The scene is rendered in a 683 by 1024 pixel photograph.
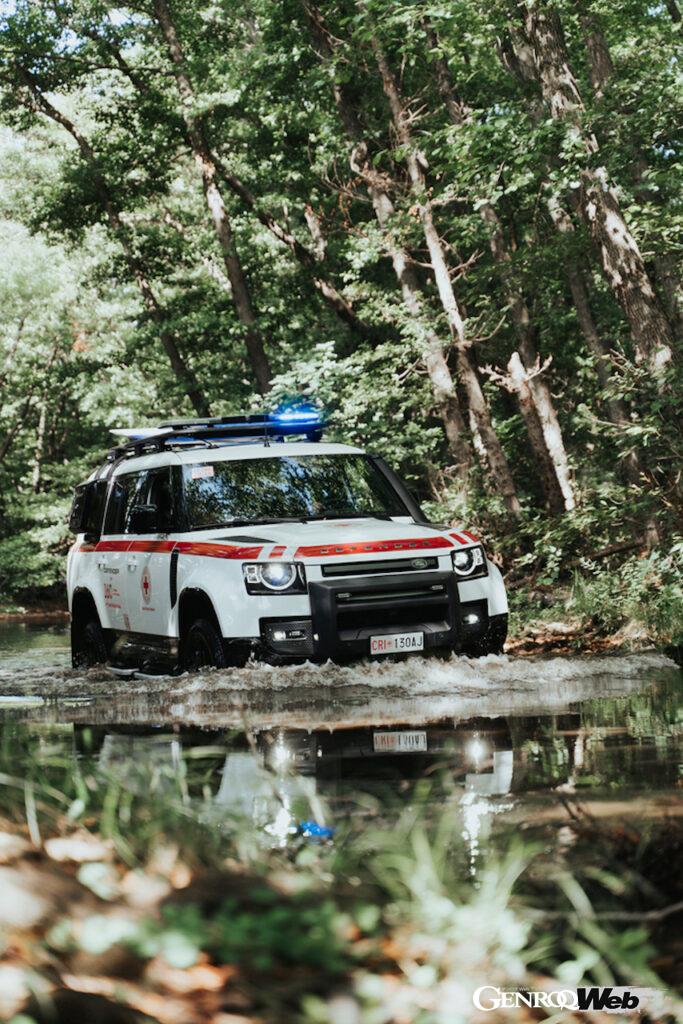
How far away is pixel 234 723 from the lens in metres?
8.02

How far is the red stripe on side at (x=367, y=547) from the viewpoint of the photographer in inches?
369

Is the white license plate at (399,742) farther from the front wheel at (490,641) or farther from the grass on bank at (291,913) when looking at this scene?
the front wheel at (490,641)

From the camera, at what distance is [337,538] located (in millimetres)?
9586

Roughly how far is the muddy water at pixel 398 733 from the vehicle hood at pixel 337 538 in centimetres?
84

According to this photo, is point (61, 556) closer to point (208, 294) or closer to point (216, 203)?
point (208, 294)

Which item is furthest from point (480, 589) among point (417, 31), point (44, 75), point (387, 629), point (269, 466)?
point (44, 75)

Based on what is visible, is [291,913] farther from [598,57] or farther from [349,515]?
[598,57]

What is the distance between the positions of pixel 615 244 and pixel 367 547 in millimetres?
7236

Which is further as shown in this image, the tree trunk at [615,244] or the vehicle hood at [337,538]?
the tree trunk at [615,244]

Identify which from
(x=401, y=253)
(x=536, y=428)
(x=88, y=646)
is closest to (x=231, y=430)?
(x=88, y=646)

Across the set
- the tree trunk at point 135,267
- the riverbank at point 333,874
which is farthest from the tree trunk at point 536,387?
the riverbank at point 333,874

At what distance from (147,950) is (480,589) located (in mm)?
6806

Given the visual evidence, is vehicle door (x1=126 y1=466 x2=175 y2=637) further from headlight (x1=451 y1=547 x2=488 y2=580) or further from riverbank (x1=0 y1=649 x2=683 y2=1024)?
riverbank (x1=0 y1=649 x2=683 y2=1024)

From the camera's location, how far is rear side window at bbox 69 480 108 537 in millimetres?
12672
